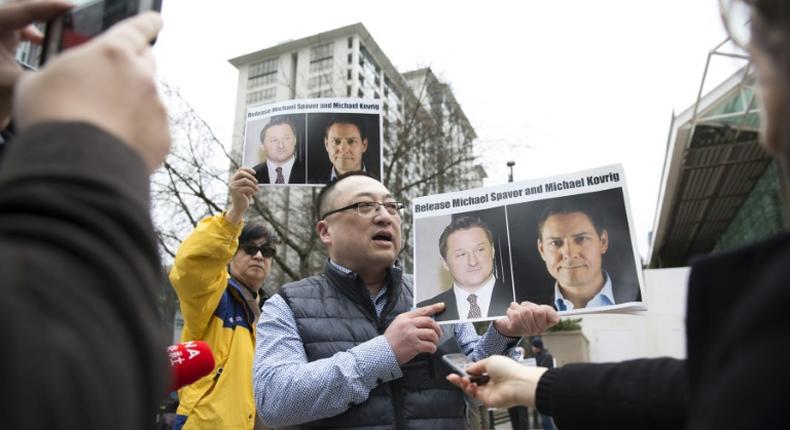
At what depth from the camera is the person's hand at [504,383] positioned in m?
1.58

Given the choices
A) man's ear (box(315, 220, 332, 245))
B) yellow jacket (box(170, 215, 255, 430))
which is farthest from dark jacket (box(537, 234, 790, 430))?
yellow jacket (box(170, 215, 255, 430))

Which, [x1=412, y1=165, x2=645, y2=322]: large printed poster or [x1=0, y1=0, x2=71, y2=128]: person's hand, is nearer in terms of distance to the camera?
[x1=0, y1=0, x2=71, y2=128]: person's hand

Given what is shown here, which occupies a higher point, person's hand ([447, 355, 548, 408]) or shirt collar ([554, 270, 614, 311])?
shirt collar ([554, 270, 614, 311])

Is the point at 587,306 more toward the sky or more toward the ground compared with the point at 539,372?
more toward the sky

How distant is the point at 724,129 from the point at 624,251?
18.5 m

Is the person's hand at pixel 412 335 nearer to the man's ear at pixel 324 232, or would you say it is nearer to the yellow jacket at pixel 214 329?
the man's ear at pixel 324 232

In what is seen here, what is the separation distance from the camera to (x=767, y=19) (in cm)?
Answer: 72

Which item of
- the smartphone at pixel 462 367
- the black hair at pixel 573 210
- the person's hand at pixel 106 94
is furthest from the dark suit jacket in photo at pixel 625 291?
the person's hand at pixel 106 94

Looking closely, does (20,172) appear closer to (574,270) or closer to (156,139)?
(156,139)

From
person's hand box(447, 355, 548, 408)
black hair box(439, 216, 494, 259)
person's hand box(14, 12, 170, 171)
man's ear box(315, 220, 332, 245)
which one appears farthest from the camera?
man's ear box(315, 220, 332, 245)

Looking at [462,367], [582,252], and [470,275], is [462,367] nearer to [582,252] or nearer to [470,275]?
[470,275]

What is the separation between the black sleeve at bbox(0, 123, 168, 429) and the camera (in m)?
0.51

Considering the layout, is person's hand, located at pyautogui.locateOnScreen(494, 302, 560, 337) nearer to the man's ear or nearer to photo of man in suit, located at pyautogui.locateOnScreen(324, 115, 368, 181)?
the man's ear

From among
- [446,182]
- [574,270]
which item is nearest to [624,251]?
[574,270]
